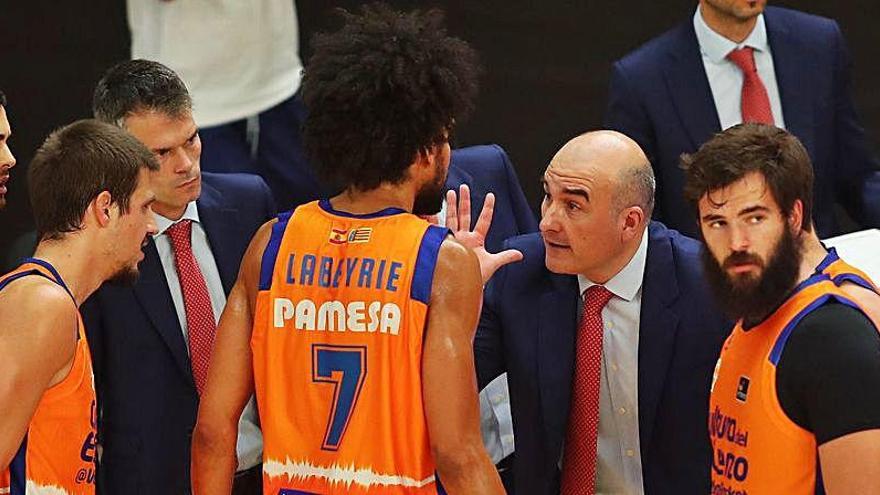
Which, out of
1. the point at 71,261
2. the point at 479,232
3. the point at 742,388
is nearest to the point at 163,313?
the point at 71,261

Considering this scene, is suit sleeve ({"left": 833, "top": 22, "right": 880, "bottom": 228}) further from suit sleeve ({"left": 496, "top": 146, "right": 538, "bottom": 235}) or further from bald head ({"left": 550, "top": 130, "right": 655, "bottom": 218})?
bald head ({"left": 550, "top": 130, "right": 655, "bottom": 218})

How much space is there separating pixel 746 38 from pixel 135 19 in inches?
82.8

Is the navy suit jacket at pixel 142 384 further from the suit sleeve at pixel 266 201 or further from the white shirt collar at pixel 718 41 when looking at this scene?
the white shirt collar at pixel 718 41

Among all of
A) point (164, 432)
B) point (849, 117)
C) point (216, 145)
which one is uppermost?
point (849, 117)

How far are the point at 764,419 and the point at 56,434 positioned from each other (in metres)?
1.52

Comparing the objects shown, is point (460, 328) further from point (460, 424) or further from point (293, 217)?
point (293, 217)

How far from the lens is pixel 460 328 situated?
3.43m

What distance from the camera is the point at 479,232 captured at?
4105 mm

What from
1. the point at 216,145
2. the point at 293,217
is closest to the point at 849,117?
the point at 216,145

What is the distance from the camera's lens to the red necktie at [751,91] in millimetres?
5367

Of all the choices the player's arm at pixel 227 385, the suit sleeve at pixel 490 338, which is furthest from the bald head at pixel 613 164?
the player's arm at pixel 227 385

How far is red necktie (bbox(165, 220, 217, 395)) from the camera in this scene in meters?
4.39

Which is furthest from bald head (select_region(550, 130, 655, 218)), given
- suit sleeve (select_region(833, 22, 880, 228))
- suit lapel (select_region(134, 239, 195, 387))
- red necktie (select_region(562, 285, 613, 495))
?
suit sleeve (select_region(833, 22, 880, 228))

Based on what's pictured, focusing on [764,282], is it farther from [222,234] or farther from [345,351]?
[222,234]
